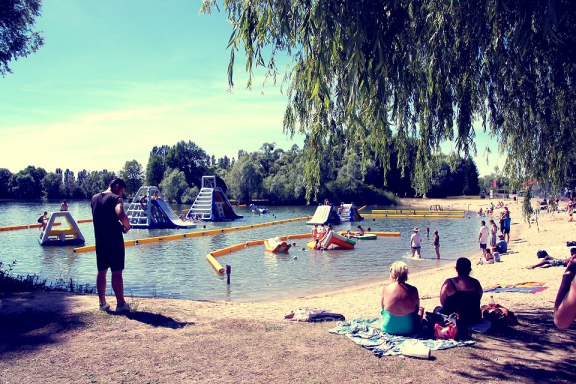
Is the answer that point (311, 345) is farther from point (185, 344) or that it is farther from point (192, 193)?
point (192, 193)

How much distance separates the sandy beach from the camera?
14.8 ft

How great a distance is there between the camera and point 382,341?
545 cm

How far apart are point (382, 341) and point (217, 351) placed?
196cm

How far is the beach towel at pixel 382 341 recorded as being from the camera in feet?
17.2

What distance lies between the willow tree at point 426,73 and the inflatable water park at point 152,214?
32030mm

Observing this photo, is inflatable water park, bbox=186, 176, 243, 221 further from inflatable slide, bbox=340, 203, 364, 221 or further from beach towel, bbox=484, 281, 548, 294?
beach towel, bbox=484, 281, 548, 294

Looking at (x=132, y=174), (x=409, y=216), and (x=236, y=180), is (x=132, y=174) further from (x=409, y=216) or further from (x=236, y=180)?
(x=409, y=216)

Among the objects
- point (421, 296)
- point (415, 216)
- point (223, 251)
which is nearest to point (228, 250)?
point (223, 251)

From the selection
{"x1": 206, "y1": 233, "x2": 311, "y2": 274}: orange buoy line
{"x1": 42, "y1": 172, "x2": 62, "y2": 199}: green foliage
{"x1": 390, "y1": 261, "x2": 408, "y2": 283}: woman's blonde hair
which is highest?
{"x1": 42, "y1": 172, "x2": 62, "y2": 199}: green foliage

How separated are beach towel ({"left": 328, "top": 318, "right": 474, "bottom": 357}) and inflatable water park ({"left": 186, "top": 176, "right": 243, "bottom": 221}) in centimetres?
3987

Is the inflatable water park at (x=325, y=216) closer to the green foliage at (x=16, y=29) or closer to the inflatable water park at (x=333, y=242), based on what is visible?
the inflatable water park at (x=333, y=242)

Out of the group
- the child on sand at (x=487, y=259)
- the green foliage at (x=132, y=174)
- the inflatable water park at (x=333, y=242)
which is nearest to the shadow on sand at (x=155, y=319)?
the child on sand at (x=487, y=259)

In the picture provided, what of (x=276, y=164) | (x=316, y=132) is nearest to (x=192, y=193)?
(x=276, y=164)

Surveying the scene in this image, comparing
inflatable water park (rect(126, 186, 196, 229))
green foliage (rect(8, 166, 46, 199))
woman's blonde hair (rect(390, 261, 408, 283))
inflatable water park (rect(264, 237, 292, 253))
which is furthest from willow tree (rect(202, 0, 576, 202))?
green foliage (rect(8, 166, 46, 199))
